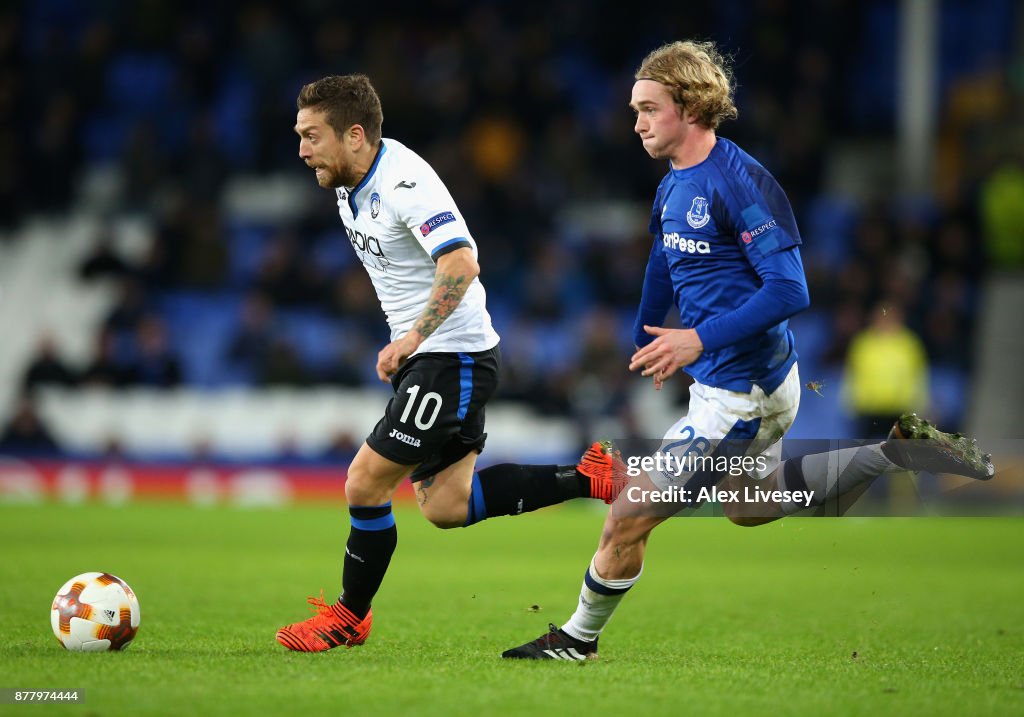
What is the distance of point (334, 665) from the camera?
17.5 ft

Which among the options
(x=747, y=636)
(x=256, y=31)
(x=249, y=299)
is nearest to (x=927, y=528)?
(x=747, y=636)

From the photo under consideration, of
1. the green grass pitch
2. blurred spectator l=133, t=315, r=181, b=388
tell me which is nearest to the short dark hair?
the green grass pitch

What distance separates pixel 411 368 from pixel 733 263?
1.43 m

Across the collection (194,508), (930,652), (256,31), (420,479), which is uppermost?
(256,31)

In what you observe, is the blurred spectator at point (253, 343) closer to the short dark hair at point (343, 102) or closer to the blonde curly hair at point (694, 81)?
the short dark hair at point (343, 102)

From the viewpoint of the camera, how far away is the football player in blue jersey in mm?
5266

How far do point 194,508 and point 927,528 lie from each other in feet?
25.1

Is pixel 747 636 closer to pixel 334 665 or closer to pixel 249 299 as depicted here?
pixel 334 665

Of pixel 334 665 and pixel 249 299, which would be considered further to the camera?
pixel 249 299

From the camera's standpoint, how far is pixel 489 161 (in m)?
18.7

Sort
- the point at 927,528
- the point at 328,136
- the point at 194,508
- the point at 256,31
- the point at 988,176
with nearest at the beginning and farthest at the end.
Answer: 1. the point at 328,136
2. the point at 927,528
3. the point at 194,508
4. the point at 988,176
5. the point at 256,31

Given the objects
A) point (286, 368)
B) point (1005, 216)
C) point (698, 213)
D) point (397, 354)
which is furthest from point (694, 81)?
point (1005, 216)

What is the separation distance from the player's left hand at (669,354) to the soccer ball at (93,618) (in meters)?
2.28

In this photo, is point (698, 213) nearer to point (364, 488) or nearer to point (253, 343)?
point (364, 488)
